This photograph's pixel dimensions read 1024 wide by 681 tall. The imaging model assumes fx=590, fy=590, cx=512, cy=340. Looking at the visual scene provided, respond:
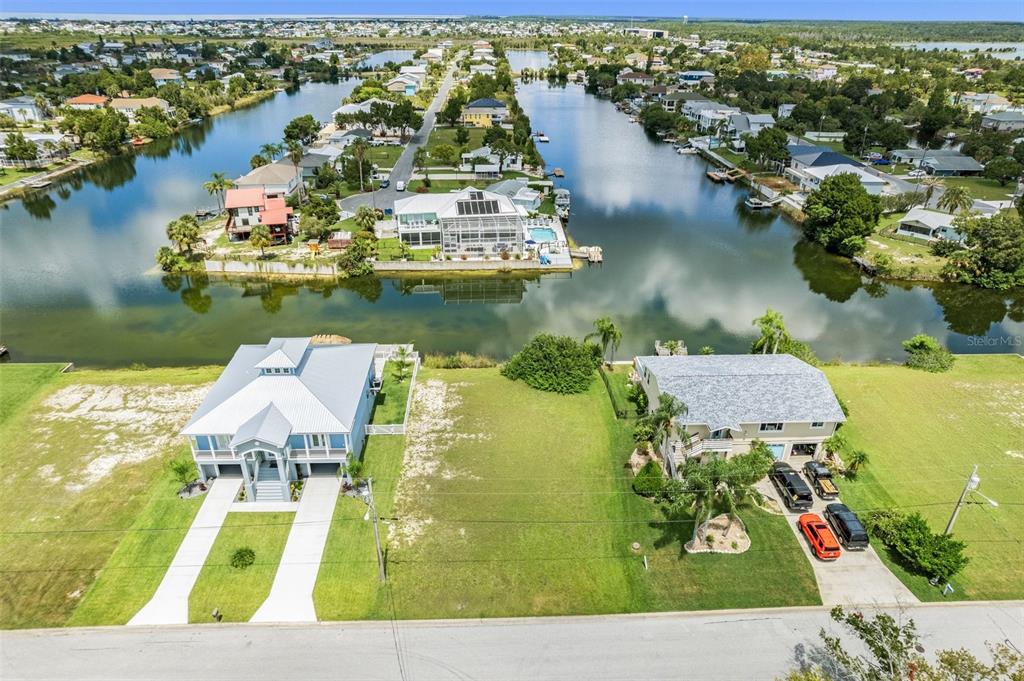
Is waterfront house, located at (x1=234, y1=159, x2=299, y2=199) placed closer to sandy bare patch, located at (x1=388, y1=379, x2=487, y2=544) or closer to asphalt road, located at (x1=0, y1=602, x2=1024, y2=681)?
sandy bare patch, located at (x1=388, y1=379, x2=487, y2=544)

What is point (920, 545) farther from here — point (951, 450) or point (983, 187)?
point (983, 187)

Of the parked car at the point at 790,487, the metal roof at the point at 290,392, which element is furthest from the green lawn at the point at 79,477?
the parked car at the point at 790,487

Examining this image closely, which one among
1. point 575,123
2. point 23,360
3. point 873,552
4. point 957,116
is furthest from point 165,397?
point 957,116

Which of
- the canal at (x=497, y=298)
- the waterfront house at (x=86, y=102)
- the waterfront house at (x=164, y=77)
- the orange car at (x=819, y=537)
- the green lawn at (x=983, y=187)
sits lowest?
the canal at (x=497, y=298)

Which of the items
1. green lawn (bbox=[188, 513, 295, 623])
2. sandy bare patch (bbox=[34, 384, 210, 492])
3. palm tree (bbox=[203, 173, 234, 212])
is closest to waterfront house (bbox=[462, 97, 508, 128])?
palm tree (bbox=[203, 173, 234, 212])

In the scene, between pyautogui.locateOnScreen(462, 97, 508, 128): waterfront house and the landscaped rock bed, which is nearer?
the landscaped rock bed

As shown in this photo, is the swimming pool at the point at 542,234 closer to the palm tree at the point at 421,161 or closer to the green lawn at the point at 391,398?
the palm tree at the point at 421,161

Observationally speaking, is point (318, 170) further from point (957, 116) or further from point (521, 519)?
point (957, 116)
